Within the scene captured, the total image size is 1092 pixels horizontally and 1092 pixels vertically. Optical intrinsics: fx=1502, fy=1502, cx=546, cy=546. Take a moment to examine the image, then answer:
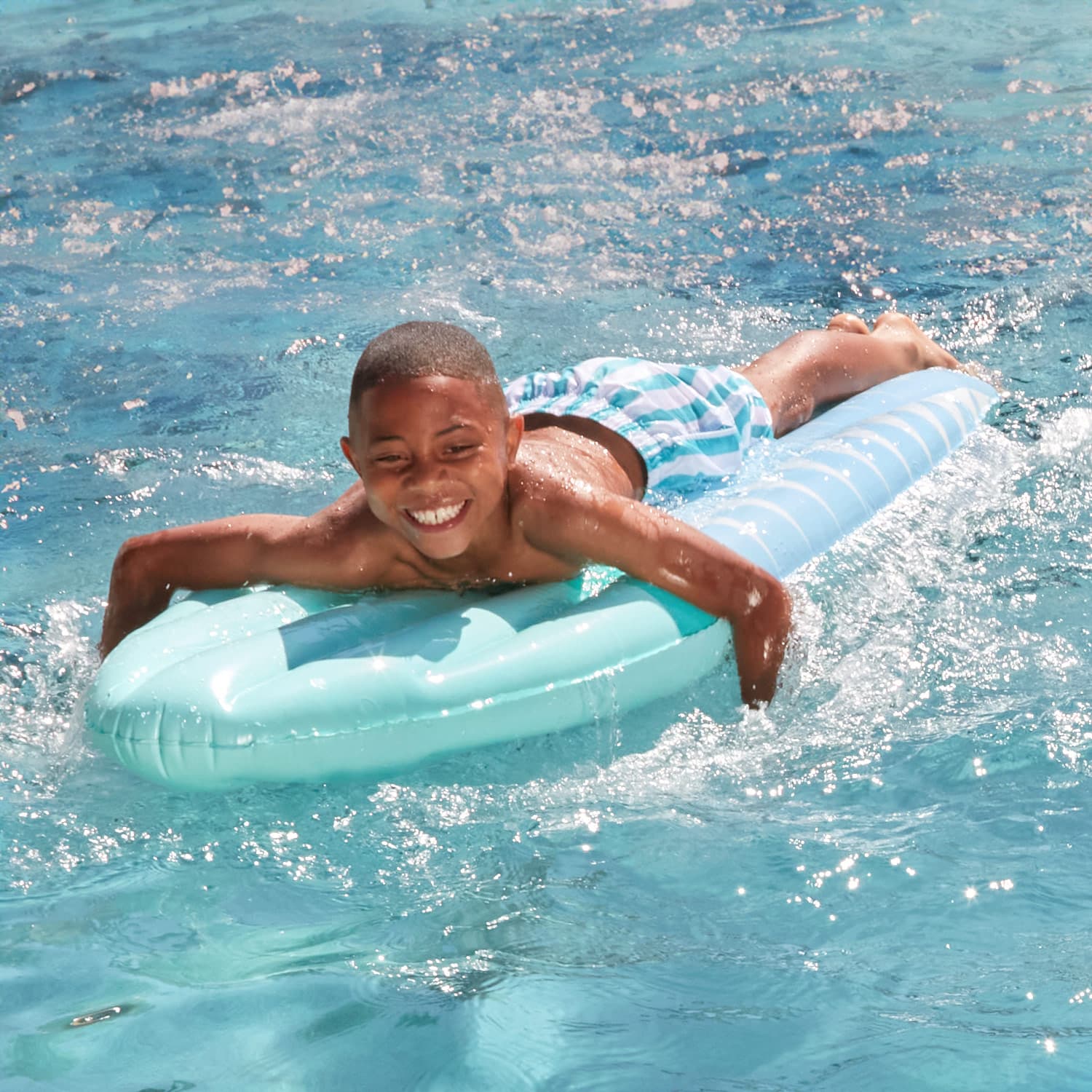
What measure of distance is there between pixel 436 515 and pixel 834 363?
6.43ft

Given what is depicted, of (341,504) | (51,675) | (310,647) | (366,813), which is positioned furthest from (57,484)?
(366,813)

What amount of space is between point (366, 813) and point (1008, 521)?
1.99m

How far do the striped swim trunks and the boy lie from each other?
0.01 metres

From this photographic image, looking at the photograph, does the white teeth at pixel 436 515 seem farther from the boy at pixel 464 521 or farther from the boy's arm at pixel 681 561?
the boy's arm at pixel 681 561

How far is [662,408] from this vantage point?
3928mm

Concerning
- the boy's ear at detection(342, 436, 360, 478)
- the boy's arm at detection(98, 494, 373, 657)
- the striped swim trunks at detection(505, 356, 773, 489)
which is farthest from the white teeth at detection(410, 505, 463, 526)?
the striped swim trunks at detection(505, 356, 773, 489)

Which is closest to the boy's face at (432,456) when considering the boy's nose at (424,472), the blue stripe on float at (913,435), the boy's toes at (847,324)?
the boy's nose at (424,472)

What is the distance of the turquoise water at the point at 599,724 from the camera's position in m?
2.20

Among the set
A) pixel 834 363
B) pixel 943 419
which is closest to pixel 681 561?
pixel 943 419

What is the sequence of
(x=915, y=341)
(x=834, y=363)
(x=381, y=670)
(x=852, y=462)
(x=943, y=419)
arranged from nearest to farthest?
(x=381, y=670) → (x=852, y=462) → (x=943, y=419) → (x=834, y=363) → (x=915, y=341)

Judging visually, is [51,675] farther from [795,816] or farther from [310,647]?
[795,816]

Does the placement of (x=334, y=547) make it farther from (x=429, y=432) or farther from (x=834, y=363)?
(x=834, y=363)

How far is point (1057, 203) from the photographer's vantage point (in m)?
6.53

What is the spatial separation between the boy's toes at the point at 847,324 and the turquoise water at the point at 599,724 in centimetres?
48
